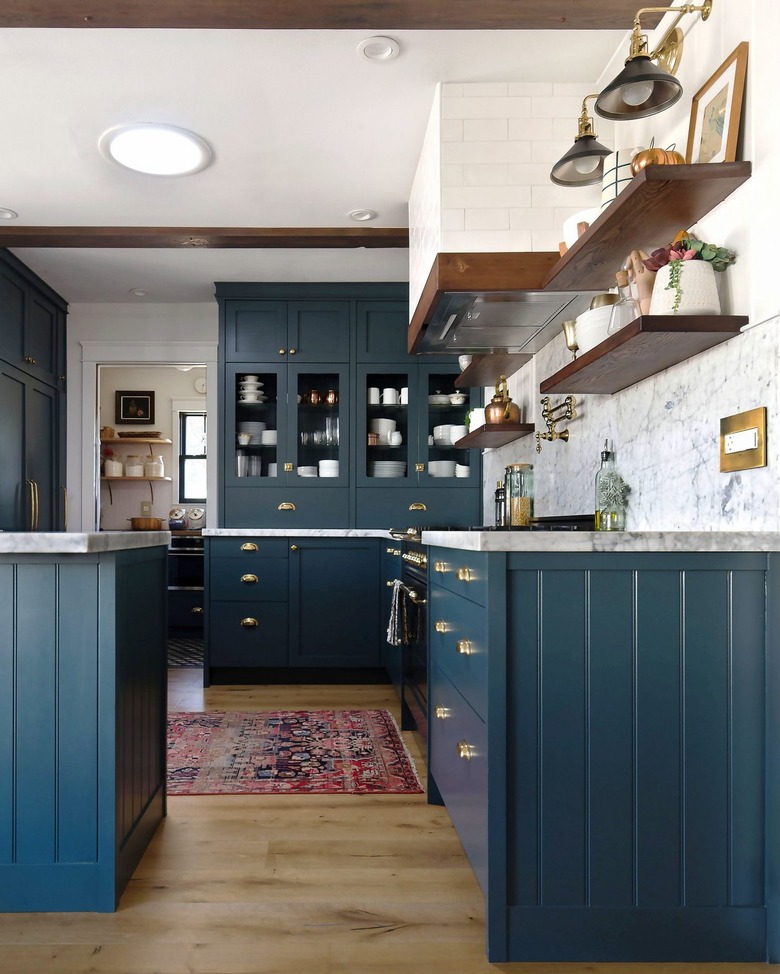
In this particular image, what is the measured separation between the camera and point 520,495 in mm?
3689

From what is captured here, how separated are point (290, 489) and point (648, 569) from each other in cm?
346

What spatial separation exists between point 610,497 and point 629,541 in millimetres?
899

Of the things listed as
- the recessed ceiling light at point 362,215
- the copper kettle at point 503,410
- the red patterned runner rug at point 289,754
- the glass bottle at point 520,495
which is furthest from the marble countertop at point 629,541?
the recessed ceiling light at point 362,215

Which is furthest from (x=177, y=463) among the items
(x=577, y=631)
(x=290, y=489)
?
(x=577, y=631)

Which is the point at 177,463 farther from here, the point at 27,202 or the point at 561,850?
the point at 561,850

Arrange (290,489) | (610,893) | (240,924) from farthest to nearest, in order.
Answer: (290,489) < (240,924) < (610,893)

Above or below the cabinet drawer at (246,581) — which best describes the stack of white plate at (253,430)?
above

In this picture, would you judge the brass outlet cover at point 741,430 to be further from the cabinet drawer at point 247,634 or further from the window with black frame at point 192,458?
the window with black frame at point 192,458

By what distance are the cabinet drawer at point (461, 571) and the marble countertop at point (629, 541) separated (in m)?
0.06

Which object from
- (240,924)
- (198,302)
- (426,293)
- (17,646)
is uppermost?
(198,302)

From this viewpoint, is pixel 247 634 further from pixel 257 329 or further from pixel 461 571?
pixel 461 571

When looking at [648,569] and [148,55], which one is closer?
[648,569]

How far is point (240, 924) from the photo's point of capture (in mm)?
1814

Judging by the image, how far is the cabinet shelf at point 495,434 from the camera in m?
3.73
